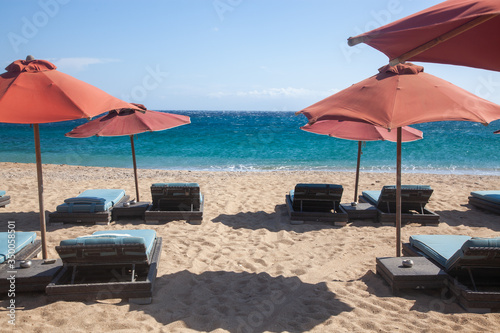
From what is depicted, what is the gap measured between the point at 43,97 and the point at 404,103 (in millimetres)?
3695

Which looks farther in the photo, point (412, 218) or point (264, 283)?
point (412, 218)

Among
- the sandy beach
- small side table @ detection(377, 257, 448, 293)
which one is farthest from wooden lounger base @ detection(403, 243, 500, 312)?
small side table @ detection(377, 257, 448, 293)

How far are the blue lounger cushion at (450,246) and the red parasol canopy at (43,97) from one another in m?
3.88

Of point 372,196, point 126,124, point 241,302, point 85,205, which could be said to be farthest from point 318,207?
point 85,205

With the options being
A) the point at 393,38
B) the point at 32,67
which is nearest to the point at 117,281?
the point at 32,67

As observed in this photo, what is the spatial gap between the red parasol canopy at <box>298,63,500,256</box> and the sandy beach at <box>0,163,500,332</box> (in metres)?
1.02

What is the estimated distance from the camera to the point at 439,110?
149 inches

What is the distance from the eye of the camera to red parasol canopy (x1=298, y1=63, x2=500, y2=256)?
3.71 meters

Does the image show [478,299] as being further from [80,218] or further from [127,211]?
[80,218]

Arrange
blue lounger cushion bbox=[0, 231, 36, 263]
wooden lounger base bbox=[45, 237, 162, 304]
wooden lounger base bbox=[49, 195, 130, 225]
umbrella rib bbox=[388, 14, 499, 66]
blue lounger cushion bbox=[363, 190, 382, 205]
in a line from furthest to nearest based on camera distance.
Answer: blue lounger cushion bbox=[363, 190, 382, 205] → wooden lounger base bbox=[49, 195, 130, 225] → blue lounger cushion bbox=[0, 231, 36, 263] → wooden lounger base bbox=[45, 237, 162, 304] → umbrella rib bbox=[388, 14, 499, 66]

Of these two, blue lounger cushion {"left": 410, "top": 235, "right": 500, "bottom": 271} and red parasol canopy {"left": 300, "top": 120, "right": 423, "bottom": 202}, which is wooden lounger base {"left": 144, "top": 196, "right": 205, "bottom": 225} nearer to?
red parasol canopy {"left": 300, "top": 120, "right": 423, "bottom": 202}

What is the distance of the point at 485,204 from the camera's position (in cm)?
798

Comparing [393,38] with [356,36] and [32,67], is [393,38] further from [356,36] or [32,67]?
[32,67]

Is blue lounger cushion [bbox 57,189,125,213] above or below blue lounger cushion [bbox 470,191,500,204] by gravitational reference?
above
